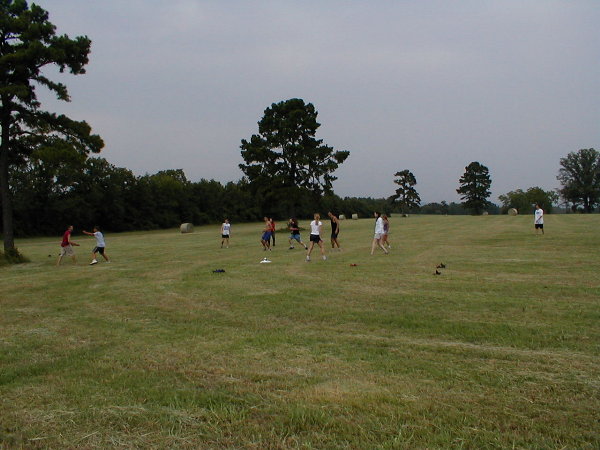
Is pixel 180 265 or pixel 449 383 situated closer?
pixel 449 383

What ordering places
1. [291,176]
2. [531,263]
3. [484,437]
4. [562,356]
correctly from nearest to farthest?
[484,437], [562,356], [531,263], [291,176]

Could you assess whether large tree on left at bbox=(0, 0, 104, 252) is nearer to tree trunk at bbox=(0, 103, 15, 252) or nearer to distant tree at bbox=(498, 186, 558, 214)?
tree trunk at bbox=(0, 103, 15, 252)

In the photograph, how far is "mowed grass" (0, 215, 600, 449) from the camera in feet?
12.5

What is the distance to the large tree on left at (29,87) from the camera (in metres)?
18.7

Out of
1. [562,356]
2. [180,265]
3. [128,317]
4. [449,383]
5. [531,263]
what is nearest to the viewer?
[449,383]

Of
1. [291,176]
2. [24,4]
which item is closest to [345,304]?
[24,4]

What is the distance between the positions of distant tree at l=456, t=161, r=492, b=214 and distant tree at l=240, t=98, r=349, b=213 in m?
72.1

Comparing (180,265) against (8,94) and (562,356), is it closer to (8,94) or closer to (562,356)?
(8,94)

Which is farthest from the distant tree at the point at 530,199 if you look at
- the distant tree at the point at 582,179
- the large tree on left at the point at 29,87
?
the large tree on left at the point at 29,87

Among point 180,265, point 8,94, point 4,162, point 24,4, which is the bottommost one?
point 180,265

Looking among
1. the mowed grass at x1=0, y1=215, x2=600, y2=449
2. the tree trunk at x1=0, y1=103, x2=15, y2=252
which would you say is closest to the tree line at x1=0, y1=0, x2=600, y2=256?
the tree trunk at x1=0, y1=103, x2=15, y2=252

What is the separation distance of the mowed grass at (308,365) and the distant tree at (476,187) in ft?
326

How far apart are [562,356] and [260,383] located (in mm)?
3647

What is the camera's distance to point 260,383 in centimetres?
488
